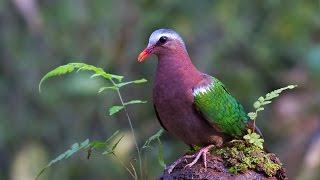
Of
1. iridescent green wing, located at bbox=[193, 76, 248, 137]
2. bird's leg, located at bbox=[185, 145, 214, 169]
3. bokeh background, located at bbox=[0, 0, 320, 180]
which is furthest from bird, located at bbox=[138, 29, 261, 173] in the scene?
bokeh background, located at bbox=[0, 0, 320, 180]

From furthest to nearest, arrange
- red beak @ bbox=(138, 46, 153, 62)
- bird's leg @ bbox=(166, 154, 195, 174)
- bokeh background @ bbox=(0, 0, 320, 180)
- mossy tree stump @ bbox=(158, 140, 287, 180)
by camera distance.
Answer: bokeh background @ bbox=(0, 0, 320, 180), red beak @ bbox=(138, 46, 153, 62), bird's leg @ bbox=(166, 154, 195, 174), mossy tree stump @ bbox=(158, 140, 287, 180)

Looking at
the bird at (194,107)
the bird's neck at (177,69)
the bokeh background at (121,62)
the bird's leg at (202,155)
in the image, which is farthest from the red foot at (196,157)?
the bokeh background at (121,62)

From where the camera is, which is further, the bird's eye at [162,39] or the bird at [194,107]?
the bird's eye at [162,39]

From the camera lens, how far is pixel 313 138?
6.93 metres

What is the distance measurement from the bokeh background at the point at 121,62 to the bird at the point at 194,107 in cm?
405

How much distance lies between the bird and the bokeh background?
13.3 feet

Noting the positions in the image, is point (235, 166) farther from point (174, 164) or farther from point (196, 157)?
point (174, 164)

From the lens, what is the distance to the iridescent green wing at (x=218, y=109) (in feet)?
14.3

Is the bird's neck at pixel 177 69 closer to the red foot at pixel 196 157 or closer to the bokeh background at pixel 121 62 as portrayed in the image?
the red foot at pixel 196 157

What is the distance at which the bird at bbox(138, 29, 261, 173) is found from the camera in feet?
14.3

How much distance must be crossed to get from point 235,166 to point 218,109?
1.59 feet

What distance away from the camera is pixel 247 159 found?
13.3 ft

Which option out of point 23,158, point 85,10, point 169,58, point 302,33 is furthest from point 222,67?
point 169,58

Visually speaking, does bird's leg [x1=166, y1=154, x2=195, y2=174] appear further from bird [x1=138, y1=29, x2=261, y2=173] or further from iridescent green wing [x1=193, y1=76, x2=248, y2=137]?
iridescent green wing [x1=193, y1=76, x2=248, y2=137]
